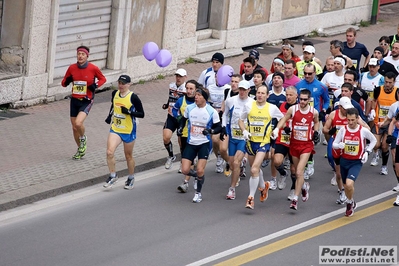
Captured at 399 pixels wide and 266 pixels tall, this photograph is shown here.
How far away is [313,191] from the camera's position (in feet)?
48.7

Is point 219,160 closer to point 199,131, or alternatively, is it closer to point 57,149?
point 199,131

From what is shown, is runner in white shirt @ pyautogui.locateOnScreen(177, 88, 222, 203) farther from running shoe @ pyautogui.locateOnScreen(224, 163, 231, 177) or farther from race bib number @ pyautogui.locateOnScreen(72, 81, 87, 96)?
race bib number @ pyautogui.locateOnScreen(72, 81, 87, 96)

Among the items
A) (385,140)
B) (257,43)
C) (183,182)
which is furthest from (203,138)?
(257,43)

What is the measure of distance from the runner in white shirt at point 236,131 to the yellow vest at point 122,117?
4.68 feet

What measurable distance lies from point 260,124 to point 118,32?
313 inches

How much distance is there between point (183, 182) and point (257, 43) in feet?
39.5

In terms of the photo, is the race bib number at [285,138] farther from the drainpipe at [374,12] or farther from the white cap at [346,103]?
the drainpipe at [374,12]

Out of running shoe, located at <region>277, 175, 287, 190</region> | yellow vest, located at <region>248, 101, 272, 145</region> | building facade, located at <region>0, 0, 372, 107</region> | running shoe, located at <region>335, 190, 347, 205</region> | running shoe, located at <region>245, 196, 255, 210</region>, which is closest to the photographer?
running shoe, located at <region>245, 196, 255, 210</region>

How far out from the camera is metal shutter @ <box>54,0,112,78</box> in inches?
774

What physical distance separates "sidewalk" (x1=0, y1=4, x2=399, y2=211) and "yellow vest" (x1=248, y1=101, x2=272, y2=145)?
2.18 meters

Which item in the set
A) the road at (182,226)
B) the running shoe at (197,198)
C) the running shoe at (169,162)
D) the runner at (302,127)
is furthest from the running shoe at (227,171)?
the runner at (302,127)

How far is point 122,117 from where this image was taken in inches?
560

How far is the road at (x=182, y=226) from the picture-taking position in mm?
11609

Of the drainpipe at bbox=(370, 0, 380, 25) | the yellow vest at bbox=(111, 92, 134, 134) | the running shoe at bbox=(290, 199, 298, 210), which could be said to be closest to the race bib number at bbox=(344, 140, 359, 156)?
the running shoe at bbox=(290, 199, 298, 210)
